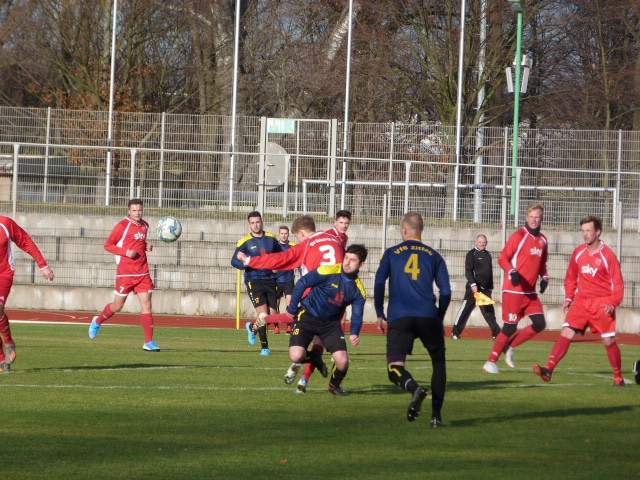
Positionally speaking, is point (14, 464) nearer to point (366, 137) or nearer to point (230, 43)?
point (366, 137)

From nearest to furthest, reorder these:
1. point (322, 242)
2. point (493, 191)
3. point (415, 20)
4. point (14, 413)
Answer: point (14, 413) < point (322, 242) < point (493, 191) < point (415, 20)

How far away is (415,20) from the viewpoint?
41.4 meters

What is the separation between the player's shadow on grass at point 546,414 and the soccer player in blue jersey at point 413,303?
52 centimetres

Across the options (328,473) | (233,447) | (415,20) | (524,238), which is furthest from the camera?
(415,20)

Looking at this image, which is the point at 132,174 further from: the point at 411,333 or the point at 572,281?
the point at 411,333

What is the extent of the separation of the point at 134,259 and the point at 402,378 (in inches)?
336

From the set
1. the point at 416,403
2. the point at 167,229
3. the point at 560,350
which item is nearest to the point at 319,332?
the point at 416,403

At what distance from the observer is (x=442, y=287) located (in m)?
11.1

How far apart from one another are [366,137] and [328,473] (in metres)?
25.4

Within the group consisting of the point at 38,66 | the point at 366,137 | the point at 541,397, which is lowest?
the point at 541,397

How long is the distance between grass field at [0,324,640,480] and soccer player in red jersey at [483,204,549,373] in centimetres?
55

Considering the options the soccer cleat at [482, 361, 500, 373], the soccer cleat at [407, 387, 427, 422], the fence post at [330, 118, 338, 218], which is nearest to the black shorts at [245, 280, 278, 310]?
the soccer cleat at [482, 361, 500, 373]

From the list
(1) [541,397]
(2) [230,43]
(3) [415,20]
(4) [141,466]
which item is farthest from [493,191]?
(4) [141,466]

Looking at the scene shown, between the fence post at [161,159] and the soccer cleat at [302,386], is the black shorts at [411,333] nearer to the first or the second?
the soccer cleat at [302,386]
